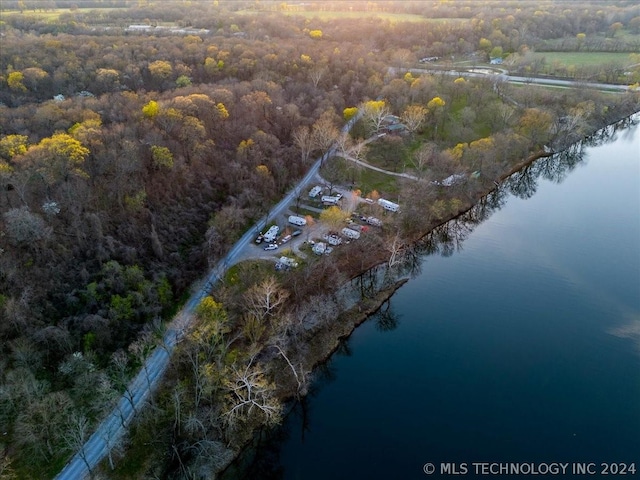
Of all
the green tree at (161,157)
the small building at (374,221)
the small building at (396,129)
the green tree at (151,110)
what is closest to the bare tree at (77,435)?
the green tree at (161,157)

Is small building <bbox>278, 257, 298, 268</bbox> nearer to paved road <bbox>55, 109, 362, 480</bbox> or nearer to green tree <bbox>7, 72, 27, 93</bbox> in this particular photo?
paved road <bbox>55, 109, 362, 480</bbox>

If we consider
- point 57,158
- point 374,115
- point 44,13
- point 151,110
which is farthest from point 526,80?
point 44,13

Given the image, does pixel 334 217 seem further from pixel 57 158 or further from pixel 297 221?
pixel 57 158

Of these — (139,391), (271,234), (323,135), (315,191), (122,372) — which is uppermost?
(323,135)

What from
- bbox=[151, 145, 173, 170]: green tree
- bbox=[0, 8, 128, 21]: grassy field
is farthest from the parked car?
bbox=[0, 8, 128, 21]: grassy field

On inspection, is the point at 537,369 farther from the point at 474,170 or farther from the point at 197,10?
the point at 197,10

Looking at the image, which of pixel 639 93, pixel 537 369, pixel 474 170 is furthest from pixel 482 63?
pixel 537 369
